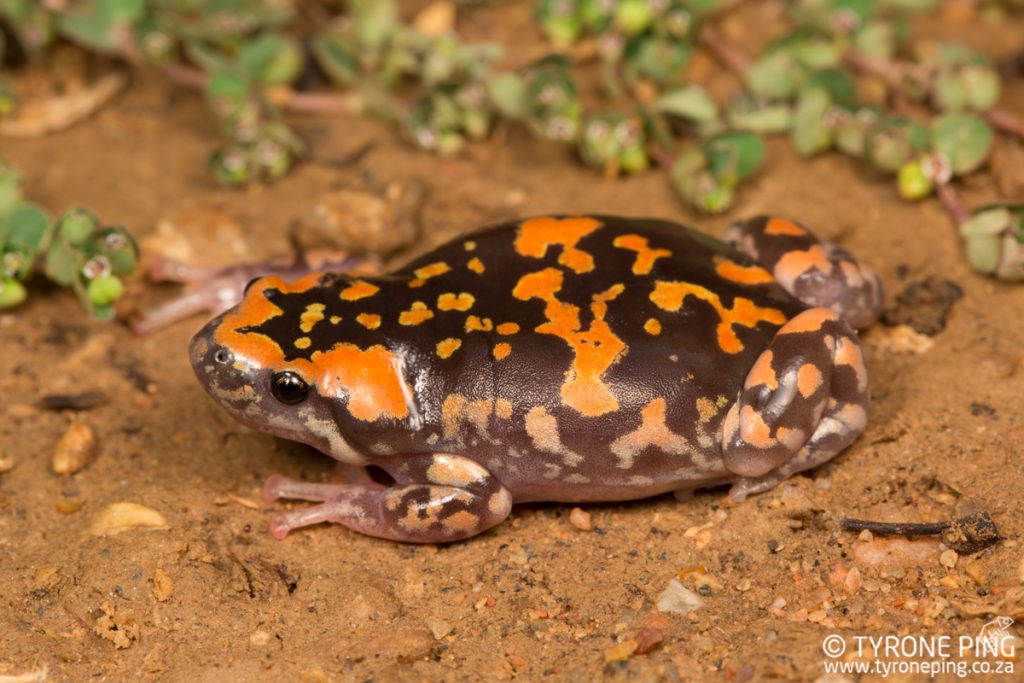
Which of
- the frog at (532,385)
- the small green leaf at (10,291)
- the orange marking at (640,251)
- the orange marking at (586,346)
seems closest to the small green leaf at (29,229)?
the small green leaf at (10,291)

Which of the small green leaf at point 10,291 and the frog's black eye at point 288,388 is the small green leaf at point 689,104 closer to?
the frog's black eye at point 288,388

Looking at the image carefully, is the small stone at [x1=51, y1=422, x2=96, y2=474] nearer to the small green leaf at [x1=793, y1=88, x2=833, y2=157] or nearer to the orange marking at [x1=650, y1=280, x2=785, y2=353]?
the orange marking at [x1=650, y1=280, x2=785, y2=353]

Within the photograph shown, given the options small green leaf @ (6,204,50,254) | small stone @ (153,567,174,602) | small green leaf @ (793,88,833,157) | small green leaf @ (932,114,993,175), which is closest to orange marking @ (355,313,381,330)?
small stone @ (153,567,174,602)

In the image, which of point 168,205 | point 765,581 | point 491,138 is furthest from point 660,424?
point 168,205

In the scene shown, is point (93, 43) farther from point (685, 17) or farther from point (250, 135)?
point (685, 17)

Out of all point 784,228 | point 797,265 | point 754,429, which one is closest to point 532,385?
point 754,429

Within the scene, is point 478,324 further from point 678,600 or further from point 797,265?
point 797,265
